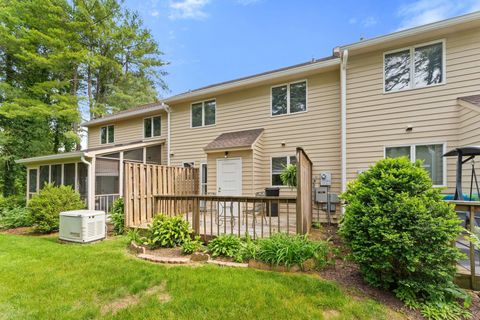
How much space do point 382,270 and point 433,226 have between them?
864 mm

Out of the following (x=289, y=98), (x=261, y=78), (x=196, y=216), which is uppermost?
(x=261, y=78)

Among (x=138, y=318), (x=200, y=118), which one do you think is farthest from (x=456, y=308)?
(x=200, y=118)

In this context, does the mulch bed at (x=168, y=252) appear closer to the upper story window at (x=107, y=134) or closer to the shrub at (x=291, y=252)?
the shrub at (x=291, y=252)

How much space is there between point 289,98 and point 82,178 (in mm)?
9412

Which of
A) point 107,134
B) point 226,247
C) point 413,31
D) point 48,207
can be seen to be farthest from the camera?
point 107,134

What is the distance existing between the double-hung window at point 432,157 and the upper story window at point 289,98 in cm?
348

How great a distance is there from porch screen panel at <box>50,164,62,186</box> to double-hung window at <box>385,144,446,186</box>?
45.7 ft

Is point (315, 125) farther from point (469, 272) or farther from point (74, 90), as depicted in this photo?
point (74, 90)

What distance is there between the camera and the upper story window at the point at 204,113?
9.86m

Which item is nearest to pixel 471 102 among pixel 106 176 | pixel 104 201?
pixel 106 176

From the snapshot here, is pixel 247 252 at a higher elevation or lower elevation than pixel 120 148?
lower

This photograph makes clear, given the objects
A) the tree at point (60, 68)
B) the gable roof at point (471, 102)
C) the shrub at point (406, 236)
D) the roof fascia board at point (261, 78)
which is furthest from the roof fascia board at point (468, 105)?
the tree at point (60, 68)

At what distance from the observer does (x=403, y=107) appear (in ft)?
21.2

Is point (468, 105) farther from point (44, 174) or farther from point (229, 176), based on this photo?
point (44, 174)
